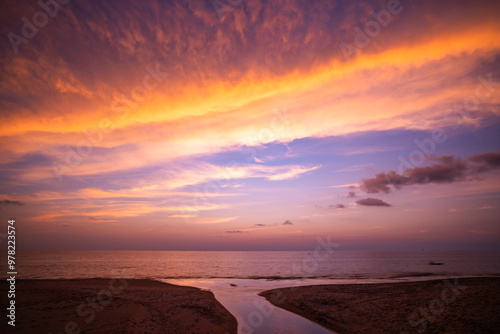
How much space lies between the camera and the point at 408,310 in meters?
20.3

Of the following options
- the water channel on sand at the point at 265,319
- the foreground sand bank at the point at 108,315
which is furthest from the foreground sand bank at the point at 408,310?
the foreground sand bank at the point at 108,315

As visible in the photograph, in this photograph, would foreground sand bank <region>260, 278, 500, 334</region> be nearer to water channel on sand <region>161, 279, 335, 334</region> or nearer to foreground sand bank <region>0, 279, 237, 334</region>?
water channel on sand <region>161, 279, 335, 334</region>

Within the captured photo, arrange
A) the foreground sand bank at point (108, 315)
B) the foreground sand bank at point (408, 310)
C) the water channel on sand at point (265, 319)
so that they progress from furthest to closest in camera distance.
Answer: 1. the water channel on sand at point (265, 319)
2. the foreground sand bank at point (408, 310)
3. the foreground sand bank at point (108, 315)

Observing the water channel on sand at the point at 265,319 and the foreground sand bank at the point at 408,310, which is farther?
the water channel on sand at the point at 265,319

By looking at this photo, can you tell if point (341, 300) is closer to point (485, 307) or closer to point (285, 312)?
point (285, 312)

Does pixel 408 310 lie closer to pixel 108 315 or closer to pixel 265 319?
pixel 265 319

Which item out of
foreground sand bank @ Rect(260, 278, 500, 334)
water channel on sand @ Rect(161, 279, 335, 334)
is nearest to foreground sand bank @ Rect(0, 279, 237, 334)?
water channel on sand @ Rect(161, 279, 335, 334)

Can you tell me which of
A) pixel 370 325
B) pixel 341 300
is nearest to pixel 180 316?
pixel 370 325

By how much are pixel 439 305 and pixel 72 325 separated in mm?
26230

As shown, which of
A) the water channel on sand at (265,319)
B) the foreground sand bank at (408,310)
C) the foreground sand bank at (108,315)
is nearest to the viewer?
the foreground sand bank at (108,315)

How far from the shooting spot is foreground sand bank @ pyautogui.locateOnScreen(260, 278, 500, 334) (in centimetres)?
1656

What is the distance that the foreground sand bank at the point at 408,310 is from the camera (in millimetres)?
16562

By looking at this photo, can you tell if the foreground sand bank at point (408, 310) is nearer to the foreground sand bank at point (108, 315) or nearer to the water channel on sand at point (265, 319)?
the water channel on sand at point (265, 319)

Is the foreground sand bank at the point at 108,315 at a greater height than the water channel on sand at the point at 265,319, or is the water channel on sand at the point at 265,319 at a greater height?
the foreground sand bank at the point at 108,315
